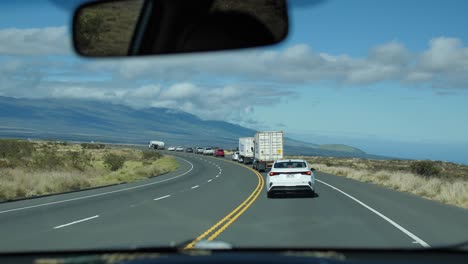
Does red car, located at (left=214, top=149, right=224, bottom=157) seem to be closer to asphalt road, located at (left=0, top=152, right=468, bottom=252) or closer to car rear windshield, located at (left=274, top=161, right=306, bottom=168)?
car rear windshield, located at (left=274, top=161, right=306, bottom=168)

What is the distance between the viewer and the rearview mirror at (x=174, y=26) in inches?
127

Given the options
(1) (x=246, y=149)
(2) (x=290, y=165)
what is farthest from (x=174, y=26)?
(1) (x=246, y=149)

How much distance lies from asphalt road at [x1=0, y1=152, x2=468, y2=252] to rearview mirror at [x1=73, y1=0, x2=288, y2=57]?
14.5 ft

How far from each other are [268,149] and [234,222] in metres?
40.9

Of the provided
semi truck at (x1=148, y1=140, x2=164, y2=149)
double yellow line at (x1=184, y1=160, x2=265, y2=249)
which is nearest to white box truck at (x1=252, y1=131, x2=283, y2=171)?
double yellow line at (x1=184, y1=160, x2=265, y2=249)

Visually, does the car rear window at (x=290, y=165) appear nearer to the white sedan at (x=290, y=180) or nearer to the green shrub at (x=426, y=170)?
the white sedan at (x=290, y=180)

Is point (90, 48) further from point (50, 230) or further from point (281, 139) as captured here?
point (281, 139)

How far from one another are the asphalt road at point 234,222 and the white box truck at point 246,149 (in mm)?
50450

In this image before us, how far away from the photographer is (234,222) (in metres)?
14.4

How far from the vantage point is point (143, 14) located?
3.32m

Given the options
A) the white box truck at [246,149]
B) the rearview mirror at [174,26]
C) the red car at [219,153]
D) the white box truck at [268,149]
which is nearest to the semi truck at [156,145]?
the red car at [219,153]

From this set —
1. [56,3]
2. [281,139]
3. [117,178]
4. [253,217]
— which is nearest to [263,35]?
[56,3]

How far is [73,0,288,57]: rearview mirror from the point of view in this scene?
323 centimetres

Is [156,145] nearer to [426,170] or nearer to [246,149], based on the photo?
[246,149]
